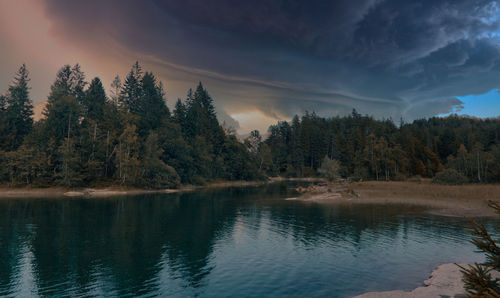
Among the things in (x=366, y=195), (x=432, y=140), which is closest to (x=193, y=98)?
(x=366, y=195)

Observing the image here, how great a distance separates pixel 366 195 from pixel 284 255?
52.6 m

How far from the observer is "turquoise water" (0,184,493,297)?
65.0 feet

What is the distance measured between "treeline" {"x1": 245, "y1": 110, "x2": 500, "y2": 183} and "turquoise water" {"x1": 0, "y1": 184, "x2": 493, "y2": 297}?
87.3 metres

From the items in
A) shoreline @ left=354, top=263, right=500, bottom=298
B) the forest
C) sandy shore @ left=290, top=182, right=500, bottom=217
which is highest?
the forest

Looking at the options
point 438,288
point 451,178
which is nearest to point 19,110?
point 438,288

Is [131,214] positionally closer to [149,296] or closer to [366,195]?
[149,296]

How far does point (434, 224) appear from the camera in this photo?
1586 inches

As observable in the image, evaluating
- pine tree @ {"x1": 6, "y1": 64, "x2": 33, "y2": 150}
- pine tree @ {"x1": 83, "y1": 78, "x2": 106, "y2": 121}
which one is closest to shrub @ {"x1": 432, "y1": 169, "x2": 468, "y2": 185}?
pine tree @ {"x1": 83, "y1": 78, "x2": 106, "y2": 121}

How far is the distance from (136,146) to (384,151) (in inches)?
4261

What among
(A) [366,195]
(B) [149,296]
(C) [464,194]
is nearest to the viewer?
(B) [149,296]

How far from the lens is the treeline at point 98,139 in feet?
282

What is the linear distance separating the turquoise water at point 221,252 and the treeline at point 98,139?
139 ft

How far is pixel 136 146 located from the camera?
317 feet

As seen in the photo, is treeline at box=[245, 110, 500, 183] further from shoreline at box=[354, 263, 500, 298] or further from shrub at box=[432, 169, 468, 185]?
shoreline at box=[354, 263, 500, 298]
